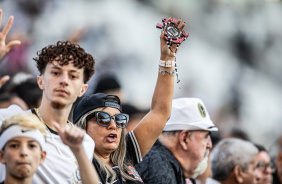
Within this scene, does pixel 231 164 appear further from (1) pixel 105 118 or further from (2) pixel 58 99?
(2) pixel 58 99

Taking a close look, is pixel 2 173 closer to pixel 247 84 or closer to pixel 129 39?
pixel 129 39

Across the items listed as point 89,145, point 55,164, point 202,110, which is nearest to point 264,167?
point 202,110

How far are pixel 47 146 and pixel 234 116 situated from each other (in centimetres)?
709

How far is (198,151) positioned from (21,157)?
2.23 m

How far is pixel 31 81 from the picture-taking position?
536 centimetres

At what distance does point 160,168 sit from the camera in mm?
4293

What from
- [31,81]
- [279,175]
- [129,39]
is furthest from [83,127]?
[129,39]

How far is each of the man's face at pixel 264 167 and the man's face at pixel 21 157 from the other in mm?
3058

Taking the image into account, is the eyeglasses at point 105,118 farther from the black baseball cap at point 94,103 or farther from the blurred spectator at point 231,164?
the blurred spectator at point 231,164

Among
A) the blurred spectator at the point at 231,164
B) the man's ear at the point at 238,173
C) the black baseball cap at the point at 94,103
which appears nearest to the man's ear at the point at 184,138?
the blurred spectator at the point at 231,164

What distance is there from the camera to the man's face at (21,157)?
285 centimetres

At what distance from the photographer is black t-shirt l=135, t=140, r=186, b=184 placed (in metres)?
4.23

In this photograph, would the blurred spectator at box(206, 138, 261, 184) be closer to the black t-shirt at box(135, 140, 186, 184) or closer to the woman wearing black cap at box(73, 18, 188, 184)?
the black t-shirt at box(135, 140, 186, 184)

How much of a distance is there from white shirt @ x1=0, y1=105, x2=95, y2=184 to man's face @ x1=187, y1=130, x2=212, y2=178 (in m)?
1.43
